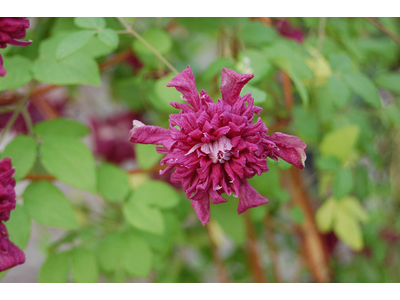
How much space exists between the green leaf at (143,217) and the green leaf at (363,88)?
36cm

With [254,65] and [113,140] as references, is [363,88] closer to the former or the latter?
[254,65]

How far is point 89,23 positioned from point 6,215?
0.80ft

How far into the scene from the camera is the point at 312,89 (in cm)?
68

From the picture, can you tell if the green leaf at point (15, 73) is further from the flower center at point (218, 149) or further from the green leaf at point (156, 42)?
the flower center at point (218, 149)

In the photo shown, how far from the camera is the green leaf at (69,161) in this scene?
0.51 metres

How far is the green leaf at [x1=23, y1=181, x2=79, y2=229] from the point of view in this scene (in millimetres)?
486

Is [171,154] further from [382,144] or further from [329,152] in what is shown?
[382,144]

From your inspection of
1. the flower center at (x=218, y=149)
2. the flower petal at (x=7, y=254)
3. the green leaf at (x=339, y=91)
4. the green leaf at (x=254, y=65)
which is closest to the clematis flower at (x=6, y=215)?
the flower petal at (x=7, y=254)

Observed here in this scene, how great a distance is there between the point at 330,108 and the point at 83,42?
45 cm

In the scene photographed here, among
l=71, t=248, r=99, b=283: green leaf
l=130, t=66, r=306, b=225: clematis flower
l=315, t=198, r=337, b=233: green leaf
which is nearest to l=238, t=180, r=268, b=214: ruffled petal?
l=130, t=66, r=306, b=225: clematis flower

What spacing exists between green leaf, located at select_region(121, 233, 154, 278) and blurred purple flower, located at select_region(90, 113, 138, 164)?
0.37 meters

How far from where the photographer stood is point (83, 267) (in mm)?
569

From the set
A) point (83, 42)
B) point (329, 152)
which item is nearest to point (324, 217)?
point (329, 152)

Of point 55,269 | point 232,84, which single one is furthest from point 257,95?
point 55,269
